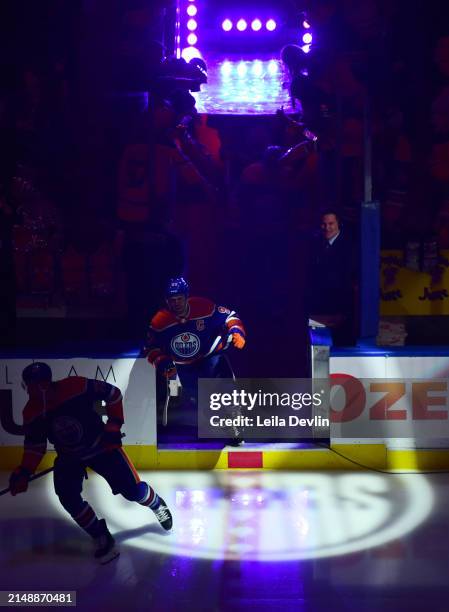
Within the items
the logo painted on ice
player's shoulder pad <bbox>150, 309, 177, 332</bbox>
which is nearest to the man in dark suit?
the logo painted on ice

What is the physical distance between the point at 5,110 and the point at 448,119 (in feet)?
21.9

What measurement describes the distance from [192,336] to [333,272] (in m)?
2.93

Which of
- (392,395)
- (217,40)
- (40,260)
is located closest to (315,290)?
(392,395)

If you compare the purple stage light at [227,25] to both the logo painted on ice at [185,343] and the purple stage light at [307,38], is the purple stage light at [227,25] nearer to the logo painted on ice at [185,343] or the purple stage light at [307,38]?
the purple stage light at [307,38]

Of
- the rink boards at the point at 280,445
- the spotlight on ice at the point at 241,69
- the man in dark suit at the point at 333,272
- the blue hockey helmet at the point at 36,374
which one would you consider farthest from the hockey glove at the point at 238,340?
the spotlight on ice at the point at 241,69

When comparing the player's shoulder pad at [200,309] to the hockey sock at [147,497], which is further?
the player's shoulder pad at [200,309]

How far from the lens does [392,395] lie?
27.4ft

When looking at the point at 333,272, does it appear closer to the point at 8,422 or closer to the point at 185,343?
the point at 185,343

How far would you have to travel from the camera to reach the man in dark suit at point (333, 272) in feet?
34.7

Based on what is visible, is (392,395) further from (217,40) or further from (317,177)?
(217,40)

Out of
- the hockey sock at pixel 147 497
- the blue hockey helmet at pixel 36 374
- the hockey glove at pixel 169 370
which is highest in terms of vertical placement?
the blue hockey helmet at pixel 36 374

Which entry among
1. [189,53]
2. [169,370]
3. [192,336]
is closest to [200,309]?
[192,336]

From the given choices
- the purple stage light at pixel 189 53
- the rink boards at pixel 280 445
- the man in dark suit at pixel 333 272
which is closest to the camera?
the rink boards at pixel 280 445

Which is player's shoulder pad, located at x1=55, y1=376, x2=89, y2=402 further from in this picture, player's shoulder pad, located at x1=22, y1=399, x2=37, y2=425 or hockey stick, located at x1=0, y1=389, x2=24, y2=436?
hockey stick, located at x1=0, y1=389, x2=24, y2=436
